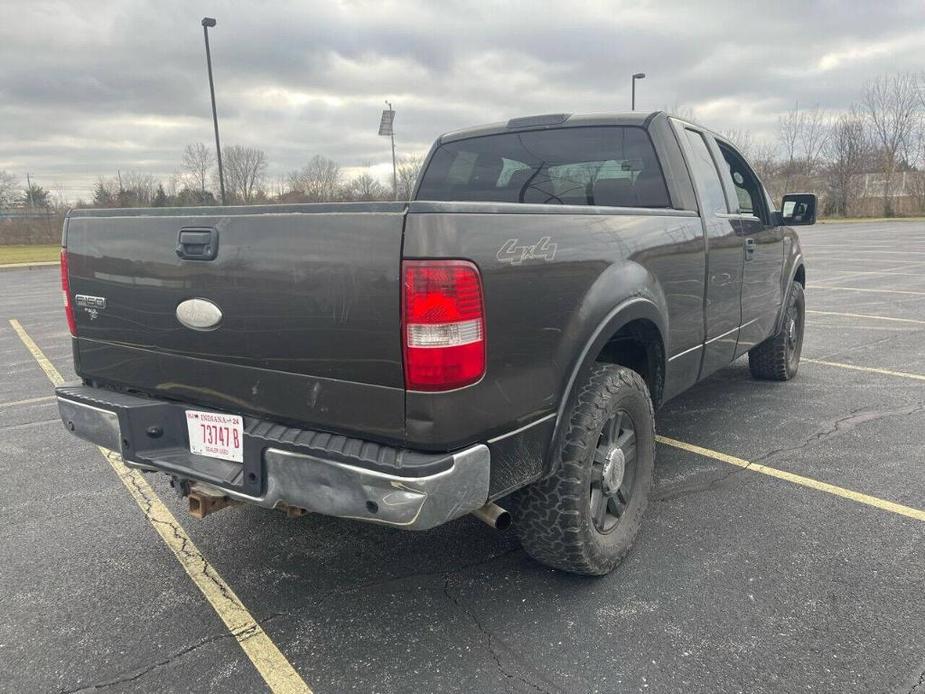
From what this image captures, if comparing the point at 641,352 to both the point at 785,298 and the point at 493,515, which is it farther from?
the point at 785,298

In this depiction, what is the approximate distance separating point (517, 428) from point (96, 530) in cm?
232

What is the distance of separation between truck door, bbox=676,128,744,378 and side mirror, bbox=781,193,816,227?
40.0 inches

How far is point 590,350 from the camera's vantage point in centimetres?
251

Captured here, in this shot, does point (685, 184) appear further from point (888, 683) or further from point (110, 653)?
point (110, 653)

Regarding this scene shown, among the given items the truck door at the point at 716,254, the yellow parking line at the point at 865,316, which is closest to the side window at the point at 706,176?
the truck door at the point at 716,254

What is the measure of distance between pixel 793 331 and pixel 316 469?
4.95 m

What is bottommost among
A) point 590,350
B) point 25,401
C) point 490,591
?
point 490,591

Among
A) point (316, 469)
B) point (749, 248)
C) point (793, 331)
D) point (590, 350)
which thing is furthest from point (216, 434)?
point (793, 331)

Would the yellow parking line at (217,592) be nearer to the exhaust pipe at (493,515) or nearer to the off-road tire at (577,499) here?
the exhaust pipe at (493,515)

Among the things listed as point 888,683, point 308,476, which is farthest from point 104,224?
point 888,683

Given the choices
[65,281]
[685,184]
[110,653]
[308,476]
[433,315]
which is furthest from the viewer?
[685,184]

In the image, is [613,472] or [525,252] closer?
[525,252]

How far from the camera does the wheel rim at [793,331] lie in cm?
552

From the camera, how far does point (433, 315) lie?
6.36 ft
